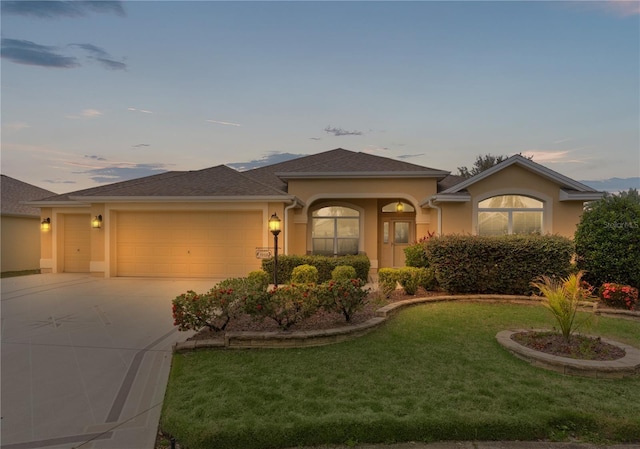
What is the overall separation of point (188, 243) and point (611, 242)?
13.1m

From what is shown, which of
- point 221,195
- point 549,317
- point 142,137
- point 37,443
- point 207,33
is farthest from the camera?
point 142,137

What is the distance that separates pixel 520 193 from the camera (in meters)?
12.0

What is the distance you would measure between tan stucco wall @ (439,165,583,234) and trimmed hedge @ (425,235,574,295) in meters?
3.03

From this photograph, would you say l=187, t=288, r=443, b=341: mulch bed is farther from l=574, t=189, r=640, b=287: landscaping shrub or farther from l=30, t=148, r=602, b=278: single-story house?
l=574, t=189, r=640, b=287: landscaping shrub

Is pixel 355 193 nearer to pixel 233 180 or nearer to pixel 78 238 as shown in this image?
pixel 233 180

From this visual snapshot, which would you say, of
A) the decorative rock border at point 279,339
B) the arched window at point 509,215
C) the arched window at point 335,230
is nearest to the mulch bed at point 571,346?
the decorative rock border at point 279,339

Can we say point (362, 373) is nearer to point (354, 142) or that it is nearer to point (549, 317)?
point (549, 317)

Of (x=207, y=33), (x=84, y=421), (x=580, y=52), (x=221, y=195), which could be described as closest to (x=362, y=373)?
(x=84, y=421)

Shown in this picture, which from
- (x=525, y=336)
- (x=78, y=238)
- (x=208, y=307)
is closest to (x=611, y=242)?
(x=525, y=336)

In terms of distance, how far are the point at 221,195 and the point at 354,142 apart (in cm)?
1216

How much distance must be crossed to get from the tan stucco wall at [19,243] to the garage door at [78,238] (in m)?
2.58

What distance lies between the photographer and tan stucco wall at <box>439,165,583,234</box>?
11906 millimetres

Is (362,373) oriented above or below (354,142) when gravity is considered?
below

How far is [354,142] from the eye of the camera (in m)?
22.2
